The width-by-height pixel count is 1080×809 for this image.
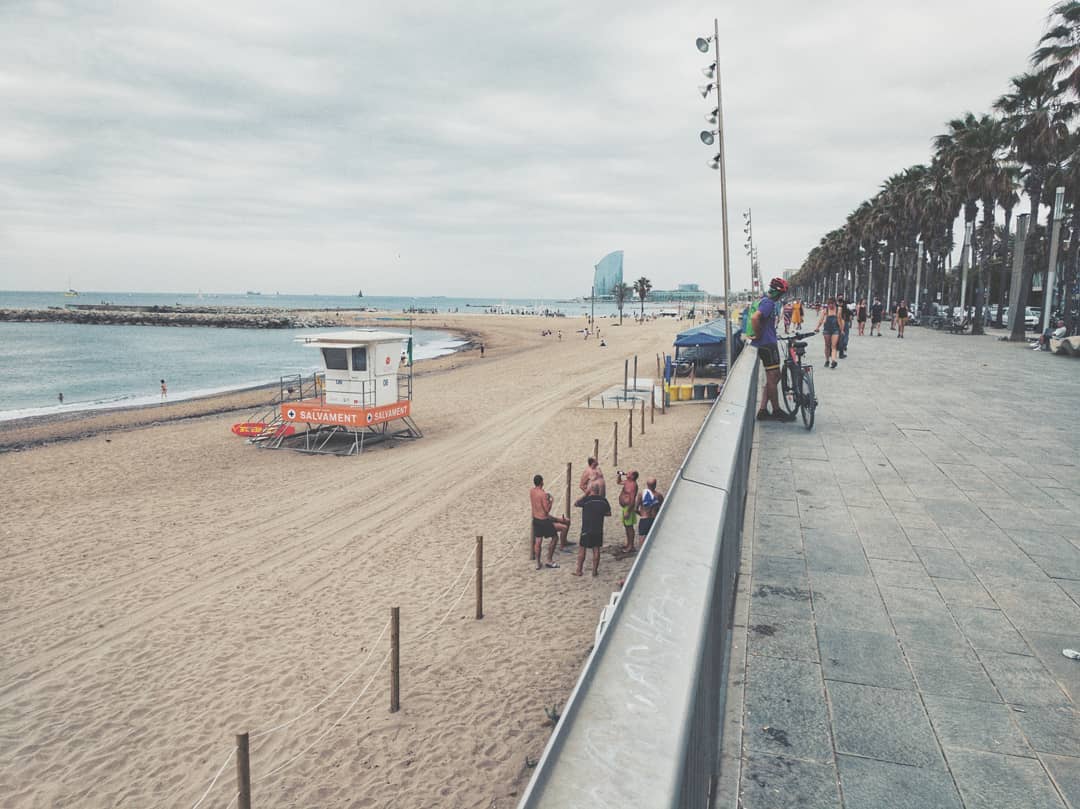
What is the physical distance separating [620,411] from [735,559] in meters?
20.1

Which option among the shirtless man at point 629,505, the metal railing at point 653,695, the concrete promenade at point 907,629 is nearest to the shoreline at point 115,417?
the shirtless man at point 629,505

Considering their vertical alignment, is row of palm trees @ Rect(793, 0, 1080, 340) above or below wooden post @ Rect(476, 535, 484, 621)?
above

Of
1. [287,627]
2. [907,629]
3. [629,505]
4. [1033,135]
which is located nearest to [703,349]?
[1033,135]

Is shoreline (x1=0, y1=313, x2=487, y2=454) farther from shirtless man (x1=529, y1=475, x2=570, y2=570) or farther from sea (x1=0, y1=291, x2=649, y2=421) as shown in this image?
shirtless man (x1=529, y1=475, x2=570, y2=570)

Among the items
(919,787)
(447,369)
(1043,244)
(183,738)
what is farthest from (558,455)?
(1043,244)

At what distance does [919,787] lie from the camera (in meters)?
2.90

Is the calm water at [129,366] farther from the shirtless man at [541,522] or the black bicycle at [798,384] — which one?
the black bicycle at [798,384]

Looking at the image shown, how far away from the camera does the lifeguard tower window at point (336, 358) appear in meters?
21.2

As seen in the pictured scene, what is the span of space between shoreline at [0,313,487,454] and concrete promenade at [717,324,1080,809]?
24974 mm

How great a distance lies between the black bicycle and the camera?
9875 millimetres

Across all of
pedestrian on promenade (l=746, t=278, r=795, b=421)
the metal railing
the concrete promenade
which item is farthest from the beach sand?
the metal railing

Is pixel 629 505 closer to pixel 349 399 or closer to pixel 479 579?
pixel 479 579

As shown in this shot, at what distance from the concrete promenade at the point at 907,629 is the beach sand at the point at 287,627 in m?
3.19

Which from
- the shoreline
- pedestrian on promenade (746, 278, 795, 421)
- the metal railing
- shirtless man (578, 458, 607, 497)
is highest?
pedestrian on promenade (746, 278, 795, 421)
